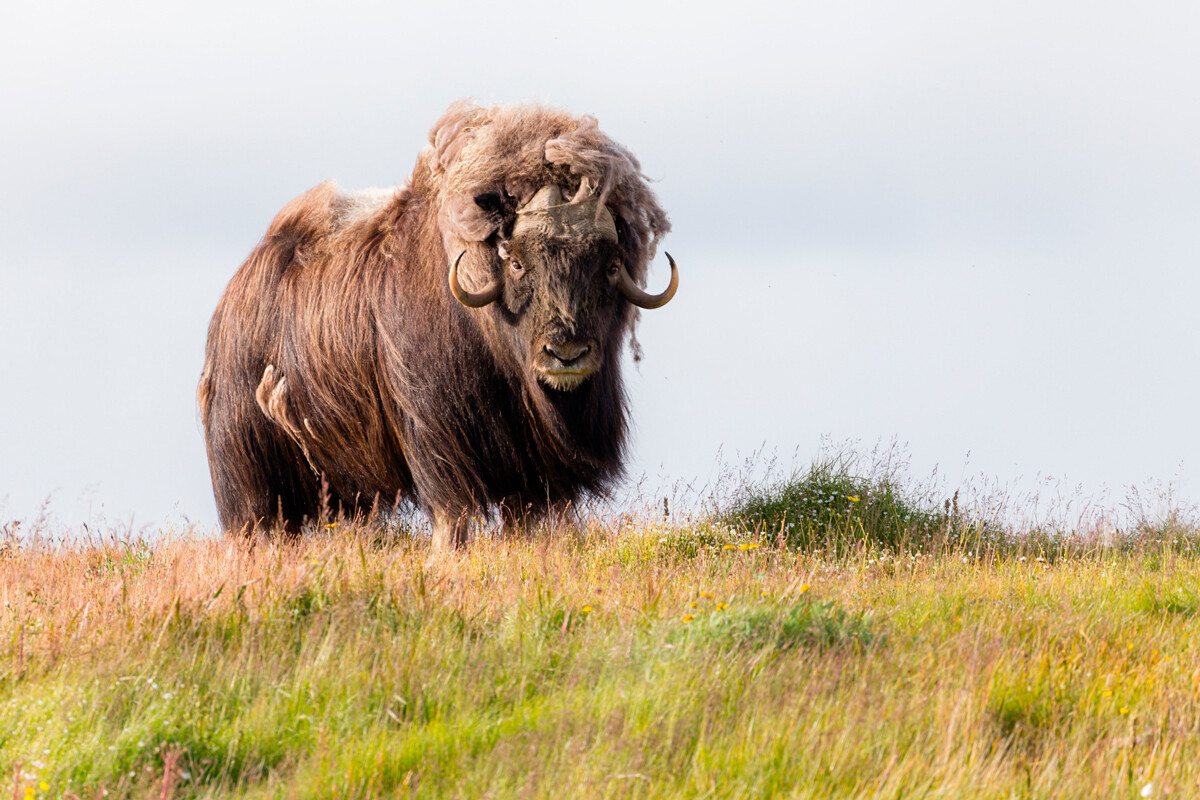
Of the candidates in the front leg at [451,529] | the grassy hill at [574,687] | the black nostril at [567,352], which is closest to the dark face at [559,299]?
the black nostril at [567,352]

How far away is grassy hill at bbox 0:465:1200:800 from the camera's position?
3.23 m

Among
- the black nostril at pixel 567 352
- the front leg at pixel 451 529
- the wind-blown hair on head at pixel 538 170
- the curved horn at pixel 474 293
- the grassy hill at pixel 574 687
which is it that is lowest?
the front leg at pixel 451 529

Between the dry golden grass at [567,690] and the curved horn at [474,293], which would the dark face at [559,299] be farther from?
the dry golden grass at [567,690]

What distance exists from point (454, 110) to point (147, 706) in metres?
4.69

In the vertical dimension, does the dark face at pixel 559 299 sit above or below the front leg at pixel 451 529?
above

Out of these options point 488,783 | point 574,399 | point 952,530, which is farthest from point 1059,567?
point 488,783

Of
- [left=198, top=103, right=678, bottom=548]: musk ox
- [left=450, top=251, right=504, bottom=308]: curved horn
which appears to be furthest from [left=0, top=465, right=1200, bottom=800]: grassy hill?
[left=450, top=251, right=504, bottom=308]: curved horn

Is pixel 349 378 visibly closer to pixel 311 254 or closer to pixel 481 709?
pixel 311 254

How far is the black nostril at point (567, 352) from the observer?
255 inches

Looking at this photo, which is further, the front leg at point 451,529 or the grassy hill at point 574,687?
the front leg at point 451,529

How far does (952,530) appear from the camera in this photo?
8.12 meters

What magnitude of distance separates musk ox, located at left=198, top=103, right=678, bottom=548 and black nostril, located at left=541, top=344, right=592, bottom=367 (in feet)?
0.03

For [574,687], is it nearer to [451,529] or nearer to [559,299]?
[559,299]

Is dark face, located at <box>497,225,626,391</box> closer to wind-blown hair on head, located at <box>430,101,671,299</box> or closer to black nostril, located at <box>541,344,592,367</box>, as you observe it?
black nostril, located at <box>541,344,592,367</box>
